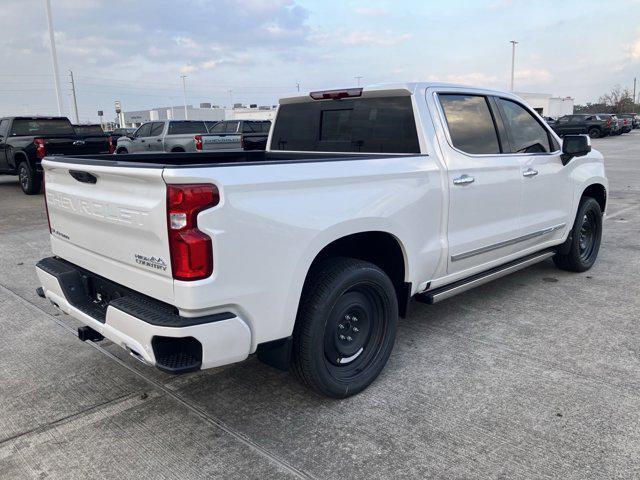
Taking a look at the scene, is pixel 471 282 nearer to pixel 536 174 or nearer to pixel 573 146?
pixel 536 174

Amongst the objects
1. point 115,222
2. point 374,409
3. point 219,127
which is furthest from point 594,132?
point 115,222

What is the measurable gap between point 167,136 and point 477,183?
1403 centimetres

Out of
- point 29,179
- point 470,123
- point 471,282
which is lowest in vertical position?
point 471,282

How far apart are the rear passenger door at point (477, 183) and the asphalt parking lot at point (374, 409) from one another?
688 millimetres

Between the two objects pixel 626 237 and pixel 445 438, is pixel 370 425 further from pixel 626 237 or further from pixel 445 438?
pixel 626 237

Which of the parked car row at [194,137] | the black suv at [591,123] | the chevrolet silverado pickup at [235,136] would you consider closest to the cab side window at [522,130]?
the chevrolet silverado pickup at [235,136]

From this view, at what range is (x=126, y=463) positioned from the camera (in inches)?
106

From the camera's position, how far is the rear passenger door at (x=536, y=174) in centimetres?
456

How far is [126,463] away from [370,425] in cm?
130

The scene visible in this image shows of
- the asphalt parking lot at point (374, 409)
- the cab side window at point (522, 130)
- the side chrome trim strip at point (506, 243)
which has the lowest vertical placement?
the asphalt parking lot at point (374, 409)

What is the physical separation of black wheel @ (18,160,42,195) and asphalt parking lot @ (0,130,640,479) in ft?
30.6

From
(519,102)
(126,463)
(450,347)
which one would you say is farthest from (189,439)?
(519,102)

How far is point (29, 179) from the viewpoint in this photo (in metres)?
13.0

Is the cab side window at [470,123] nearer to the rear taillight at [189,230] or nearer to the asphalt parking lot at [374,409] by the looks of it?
the asphalt parking lot at [374,409]
